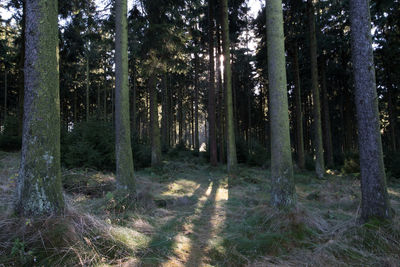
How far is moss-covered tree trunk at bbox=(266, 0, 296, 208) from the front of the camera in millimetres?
5727

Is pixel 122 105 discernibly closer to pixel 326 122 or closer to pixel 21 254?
pixel 21 254

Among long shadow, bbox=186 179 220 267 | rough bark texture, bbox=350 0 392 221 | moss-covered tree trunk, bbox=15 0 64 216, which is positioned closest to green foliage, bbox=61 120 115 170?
long shadow, bbox=186 179 220 267

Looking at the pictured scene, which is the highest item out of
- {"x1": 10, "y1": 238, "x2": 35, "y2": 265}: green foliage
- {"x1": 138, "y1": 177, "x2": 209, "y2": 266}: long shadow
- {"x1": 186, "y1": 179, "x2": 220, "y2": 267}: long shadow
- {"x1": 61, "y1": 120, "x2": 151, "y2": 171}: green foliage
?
{"x1": 61, "y1": 120, "x2": 151, "y2": 171}: green foliage

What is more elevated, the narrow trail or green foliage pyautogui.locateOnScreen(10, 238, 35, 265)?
green foliage pyautogui.locateOnScreen(10, 238, 35, 265)

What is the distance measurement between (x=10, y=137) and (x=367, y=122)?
17.3 meters

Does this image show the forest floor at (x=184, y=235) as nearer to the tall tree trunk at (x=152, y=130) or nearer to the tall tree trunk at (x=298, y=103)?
the tall tree trunk at (x=152, y=130)

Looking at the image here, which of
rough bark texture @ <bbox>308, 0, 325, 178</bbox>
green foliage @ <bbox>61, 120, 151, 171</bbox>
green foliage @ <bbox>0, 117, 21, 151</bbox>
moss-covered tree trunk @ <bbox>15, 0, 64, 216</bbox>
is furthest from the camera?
green foliage @ <bbox>0, 117, 21, 151</bbox>

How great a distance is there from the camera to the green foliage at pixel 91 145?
10.7m

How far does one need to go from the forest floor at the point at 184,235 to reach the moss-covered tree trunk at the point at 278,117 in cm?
59

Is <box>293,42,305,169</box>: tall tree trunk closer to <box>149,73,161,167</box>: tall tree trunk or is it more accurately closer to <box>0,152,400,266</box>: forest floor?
<box>0,152,400,266</box>: forest floor

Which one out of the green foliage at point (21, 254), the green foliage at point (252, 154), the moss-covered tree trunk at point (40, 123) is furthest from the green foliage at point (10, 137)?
the green foliage at point (252, 154)

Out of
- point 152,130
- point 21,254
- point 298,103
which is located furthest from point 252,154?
point 21,254

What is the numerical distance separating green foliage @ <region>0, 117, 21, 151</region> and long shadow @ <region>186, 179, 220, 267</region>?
1281cm

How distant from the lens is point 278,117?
579 centimetres
